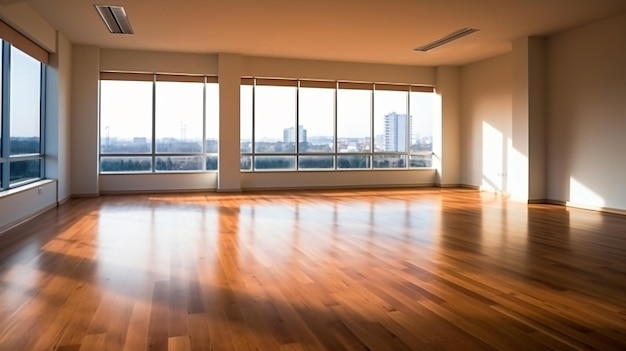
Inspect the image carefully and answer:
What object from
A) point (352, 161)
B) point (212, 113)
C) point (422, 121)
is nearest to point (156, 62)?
point (212, 113)

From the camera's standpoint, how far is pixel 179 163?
10867mm

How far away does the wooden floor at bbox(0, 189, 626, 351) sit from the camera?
2516 millimetres

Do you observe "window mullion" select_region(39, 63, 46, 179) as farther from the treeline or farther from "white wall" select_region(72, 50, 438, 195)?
the treeline

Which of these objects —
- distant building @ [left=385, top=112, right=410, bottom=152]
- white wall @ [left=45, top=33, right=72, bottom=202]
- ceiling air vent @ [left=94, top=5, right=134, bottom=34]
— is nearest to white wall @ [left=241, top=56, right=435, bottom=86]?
distant building @ [left=385, top=112, right=410, bottom=152]

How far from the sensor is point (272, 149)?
11.5m

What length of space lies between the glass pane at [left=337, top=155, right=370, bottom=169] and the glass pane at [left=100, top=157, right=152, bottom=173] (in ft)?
15.6

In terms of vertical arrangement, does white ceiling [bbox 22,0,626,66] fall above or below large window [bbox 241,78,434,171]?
above

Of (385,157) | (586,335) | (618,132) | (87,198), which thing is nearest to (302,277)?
(586,335)

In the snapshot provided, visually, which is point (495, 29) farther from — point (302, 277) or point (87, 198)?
point (87, 198)

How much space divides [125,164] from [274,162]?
11.4 ft

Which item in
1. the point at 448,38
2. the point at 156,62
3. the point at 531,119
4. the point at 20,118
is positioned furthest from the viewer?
the point at 156,62

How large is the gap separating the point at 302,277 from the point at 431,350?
1528mm

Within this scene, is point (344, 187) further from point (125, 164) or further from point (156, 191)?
point (125, 164)

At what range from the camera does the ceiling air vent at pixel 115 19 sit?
726cm
